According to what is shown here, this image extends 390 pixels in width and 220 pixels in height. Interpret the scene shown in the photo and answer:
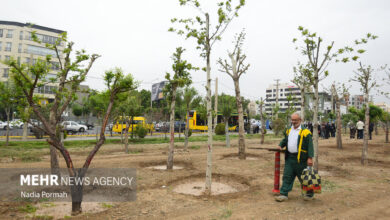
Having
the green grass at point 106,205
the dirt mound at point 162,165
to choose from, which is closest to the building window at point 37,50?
the dirt mound at point 162,165

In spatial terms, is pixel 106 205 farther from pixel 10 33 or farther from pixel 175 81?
pixel 10 33

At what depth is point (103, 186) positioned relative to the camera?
6.69 metres

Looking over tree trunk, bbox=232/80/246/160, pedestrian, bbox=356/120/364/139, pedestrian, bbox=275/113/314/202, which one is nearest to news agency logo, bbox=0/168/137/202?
pedestrian, bbox=275/113/314/202

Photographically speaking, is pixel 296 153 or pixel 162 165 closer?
pixel 296 153

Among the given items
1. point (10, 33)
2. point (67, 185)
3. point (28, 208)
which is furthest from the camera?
point (10, 33)

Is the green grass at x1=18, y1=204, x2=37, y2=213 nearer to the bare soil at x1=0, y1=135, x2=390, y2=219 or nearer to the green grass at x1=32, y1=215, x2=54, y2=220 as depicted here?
the bare soil at x1=0, y1=135, x2=390, y2=219

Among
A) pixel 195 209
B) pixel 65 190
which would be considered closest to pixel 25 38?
pixel 65 190

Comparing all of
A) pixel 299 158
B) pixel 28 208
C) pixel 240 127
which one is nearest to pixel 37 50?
pixel 240 127

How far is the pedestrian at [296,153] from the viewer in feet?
16.9

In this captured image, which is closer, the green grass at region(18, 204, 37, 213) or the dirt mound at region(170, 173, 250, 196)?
the green grass at region(18, 204, 37, 213)

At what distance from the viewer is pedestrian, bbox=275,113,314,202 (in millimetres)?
5164

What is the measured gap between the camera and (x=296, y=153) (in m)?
5.29

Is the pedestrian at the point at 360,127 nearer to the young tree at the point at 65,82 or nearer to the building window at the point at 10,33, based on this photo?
the young tree at the point at 65,82

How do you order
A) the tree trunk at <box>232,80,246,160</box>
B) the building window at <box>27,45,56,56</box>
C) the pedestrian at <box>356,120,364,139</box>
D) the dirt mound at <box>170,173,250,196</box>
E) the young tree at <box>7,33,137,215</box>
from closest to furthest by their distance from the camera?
the young tree at <box>7,33,137,215</box> < the dirt mound at <box>170,173,250,196</box> < the tree trunk at <box>232,80,246,160</box> < the pedestrian at <box>356,120,364,139</box> < the building window at <box>27,45,56,56</box>
